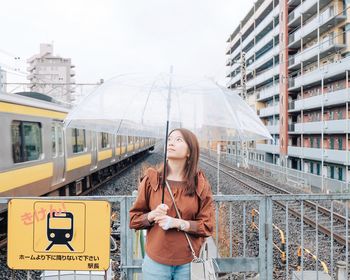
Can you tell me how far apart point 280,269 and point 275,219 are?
4282mm

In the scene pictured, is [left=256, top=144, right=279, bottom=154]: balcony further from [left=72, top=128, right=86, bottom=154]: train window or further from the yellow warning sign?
the yellow warning sign

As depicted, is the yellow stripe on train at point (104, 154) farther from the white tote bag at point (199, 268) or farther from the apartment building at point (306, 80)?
the white tote bag at point (199, 268)

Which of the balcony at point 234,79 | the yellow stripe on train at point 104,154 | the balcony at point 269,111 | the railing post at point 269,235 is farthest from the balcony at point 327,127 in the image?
the balcony at point 234,79

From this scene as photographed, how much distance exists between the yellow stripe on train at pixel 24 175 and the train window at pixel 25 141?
0.21 m

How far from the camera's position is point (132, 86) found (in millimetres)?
3510

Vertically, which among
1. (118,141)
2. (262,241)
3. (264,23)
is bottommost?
(262,241)

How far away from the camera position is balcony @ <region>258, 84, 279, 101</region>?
43.5 meters

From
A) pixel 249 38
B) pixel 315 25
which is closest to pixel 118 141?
pixel 315 25

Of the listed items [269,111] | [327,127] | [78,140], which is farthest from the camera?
[269,111]

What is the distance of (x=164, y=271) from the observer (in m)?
2.96

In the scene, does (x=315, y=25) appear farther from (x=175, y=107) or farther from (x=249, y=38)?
(x=175, y=107)

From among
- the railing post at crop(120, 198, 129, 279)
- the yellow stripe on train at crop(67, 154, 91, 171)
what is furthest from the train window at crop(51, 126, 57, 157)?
the railing post at crop(120, 198, 129, 279)

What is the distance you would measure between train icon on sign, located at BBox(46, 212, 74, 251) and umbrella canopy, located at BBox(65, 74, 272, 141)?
2.72 feet

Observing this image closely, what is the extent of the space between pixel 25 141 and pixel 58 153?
2215 millimetres
